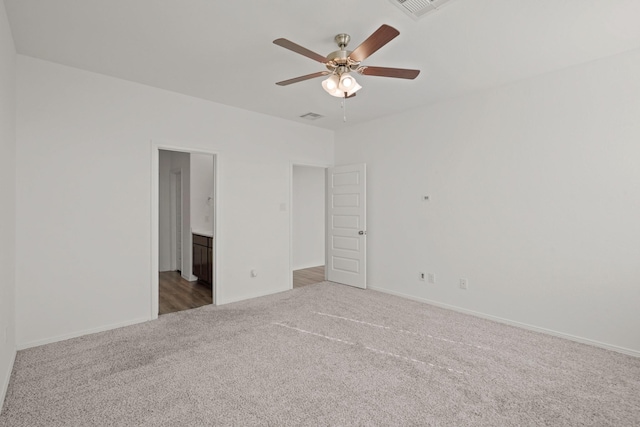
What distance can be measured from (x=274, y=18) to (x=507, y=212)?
3136 mm

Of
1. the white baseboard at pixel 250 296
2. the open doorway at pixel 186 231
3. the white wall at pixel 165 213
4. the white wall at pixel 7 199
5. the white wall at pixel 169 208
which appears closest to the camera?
the white wall at pixel 7 199

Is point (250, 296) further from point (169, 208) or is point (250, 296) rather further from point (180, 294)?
point (169, 208)

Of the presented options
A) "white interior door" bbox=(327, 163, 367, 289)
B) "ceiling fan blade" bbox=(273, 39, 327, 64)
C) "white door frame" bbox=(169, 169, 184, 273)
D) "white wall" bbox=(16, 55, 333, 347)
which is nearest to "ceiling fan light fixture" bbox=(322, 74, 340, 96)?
"ceiling fan blade" bbox=(273, 39, 327, 64)

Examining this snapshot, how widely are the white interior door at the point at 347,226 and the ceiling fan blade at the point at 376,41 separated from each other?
279 centimetres

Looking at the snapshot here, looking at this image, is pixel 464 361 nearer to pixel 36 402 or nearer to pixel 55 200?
→ pixel 36 402

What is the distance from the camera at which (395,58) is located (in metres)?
2.88

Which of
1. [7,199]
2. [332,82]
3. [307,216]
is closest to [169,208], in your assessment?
[307,216]

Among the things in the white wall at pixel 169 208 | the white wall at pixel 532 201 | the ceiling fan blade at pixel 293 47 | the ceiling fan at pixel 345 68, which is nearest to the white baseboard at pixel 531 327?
the white wall at pixel 532 201

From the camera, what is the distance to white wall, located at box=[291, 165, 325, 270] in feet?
22.3

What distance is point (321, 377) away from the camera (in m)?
2.40

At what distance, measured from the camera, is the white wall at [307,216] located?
6797 millimetres

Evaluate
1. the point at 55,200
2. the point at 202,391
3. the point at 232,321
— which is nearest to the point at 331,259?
the point at 232,321

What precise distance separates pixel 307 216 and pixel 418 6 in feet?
17.0

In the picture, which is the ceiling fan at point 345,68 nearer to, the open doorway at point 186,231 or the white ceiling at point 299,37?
the white ceiling at point 299,37
